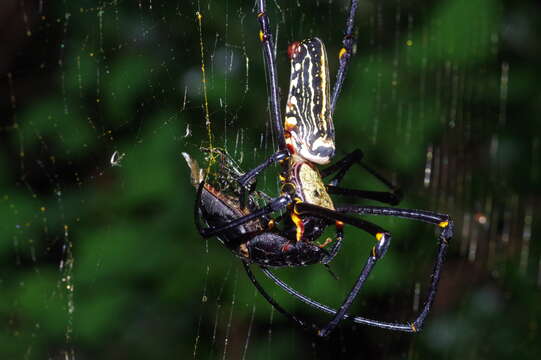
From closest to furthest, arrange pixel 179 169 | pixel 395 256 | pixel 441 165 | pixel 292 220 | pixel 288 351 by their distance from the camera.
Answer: pixel 292 220 → pixel 179 169 → pixel 288 351 → pixel 395 256 → pixel 441 165

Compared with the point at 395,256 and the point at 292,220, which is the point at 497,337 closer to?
the point at 395,256

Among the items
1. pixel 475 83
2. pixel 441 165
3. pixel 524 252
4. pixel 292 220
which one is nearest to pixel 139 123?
pixel 292 220

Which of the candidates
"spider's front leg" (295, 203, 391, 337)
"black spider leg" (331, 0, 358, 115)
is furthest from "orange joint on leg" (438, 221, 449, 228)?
"black spider leg" (331, 0, 358, 115)

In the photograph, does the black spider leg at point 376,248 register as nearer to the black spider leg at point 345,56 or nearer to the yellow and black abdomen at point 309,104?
the yellow and black abdomen at point 309,104

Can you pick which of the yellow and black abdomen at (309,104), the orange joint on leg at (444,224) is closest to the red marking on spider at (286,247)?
the yellow and black abdomen at (309,104)

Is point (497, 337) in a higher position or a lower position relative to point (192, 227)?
lower

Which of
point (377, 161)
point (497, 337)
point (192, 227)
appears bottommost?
point (497, 337)
